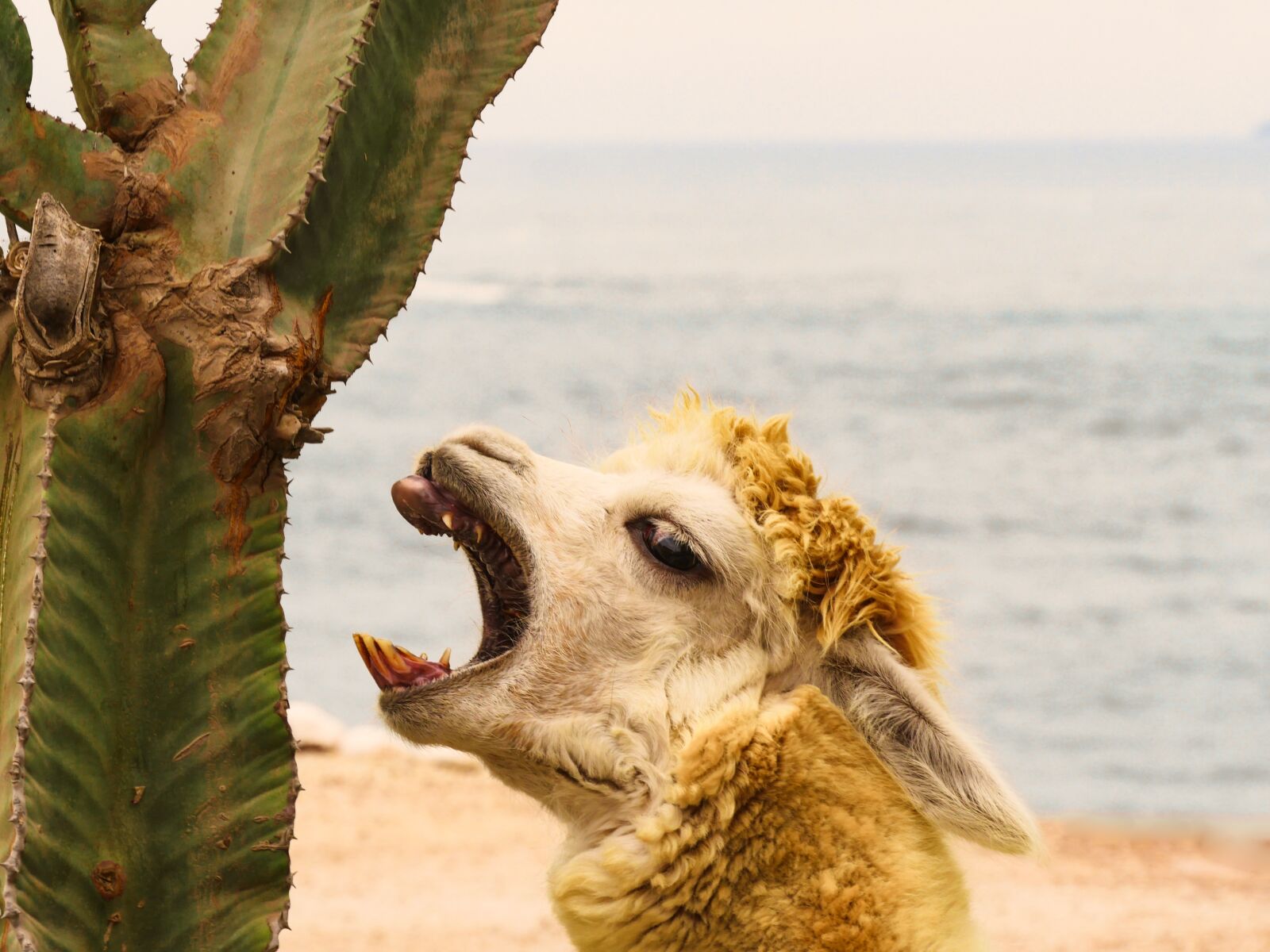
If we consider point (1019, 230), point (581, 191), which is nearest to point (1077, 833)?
point (1019, 230)

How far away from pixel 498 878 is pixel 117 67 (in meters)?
5.91

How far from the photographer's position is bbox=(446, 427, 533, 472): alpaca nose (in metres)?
3.21

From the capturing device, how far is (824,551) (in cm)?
312

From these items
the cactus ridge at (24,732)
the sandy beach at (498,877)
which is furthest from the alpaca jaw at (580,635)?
the sandy beach at (498,877)

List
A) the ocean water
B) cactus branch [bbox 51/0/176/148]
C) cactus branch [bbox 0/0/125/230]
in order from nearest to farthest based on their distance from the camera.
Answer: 1. cactus branch [bbox 0/0/125/230]
2. cactus branch [bbox 51/0/176/148]
3. the ocean water

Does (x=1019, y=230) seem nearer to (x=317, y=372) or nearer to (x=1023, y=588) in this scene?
(x=1023, y=588)

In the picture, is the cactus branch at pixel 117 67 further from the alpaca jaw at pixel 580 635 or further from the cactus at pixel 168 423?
the alpaca jaw at pixel 580 635

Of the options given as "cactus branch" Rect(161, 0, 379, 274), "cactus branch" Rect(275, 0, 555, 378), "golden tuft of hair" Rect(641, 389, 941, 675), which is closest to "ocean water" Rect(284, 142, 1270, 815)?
"golden tuft of hair" Rect(641, 389, 941, 675)

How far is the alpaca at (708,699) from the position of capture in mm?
2859

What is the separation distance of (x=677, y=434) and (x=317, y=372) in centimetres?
99

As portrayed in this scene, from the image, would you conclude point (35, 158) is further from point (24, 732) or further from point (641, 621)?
point (641, 621)

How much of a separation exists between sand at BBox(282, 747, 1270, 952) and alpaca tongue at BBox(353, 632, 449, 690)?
131 inches

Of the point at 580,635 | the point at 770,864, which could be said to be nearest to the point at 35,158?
the point at 580,635

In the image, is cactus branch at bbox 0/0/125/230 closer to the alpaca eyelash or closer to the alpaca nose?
the alpaca nose
